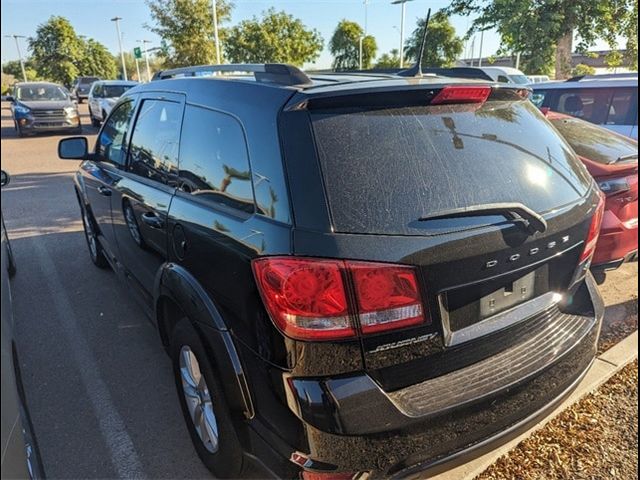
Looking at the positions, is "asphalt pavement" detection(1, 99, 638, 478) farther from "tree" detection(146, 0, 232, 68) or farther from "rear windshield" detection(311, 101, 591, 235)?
"tree" detection(146, 0, 232, 68)

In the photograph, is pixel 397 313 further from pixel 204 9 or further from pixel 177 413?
pixel 204 9

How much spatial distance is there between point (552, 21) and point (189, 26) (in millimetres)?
2337

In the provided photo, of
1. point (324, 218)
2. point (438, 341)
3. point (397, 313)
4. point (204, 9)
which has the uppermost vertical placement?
point (204, 9)

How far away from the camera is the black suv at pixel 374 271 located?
159 centimetres

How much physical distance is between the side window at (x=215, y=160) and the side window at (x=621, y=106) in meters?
6.55

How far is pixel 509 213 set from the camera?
1819 mm

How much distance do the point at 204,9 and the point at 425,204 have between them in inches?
90.8

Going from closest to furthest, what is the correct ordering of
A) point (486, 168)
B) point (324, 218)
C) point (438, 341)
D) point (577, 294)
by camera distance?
point (324, 218) < point (438, 341) < point (486, 168) < point (577, 294)

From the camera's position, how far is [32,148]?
45.8ft

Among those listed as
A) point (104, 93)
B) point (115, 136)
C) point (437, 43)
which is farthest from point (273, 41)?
point (104, 93)

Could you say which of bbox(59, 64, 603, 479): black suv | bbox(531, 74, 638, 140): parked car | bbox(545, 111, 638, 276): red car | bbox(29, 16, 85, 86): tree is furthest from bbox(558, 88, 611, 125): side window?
bbox(29, 16, 85, 86): tree

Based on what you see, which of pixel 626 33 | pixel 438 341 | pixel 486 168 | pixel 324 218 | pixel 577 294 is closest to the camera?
pixel 324 218

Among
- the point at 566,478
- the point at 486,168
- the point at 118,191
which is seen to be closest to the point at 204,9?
the point at 118,191

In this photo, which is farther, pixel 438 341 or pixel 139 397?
pixel 139 397
